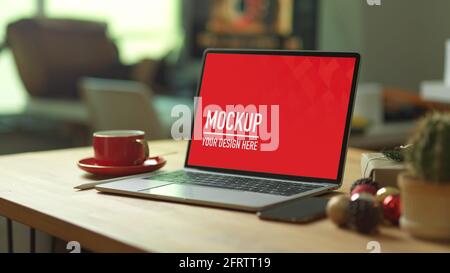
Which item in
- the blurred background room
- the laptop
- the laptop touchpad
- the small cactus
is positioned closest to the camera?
the small cactus

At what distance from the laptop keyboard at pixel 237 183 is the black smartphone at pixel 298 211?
63 mm

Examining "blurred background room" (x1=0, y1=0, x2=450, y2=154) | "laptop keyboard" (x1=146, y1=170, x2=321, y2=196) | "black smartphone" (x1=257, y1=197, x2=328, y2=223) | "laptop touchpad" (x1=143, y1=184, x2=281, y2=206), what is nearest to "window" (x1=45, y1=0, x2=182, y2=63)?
"blurred background room" (x1=0, y1=0, x2=450, y2=154)

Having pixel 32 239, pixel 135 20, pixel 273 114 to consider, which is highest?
pixel 135 20

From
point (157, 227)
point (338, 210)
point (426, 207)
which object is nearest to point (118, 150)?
point (157, 227)

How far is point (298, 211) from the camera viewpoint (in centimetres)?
97

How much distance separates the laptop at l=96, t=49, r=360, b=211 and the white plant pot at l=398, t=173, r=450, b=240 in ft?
0.74

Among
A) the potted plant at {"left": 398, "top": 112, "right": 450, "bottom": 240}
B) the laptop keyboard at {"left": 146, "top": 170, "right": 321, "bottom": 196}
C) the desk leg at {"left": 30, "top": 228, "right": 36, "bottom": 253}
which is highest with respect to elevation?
the potted plant at {"left": 398, "top": 112, "right": 450, "bottom": 240}

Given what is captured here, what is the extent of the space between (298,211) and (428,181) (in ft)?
0.64

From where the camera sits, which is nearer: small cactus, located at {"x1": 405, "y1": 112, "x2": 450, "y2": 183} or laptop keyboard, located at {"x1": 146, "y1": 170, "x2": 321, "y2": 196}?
small cactus, located at {"x1": 405, "y1": 112, "x2": 450, "y2": 183}

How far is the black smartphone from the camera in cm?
94

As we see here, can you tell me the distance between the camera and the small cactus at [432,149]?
0.81m

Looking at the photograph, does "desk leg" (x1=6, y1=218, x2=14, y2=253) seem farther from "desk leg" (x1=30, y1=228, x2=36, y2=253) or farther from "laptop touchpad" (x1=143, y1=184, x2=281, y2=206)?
"laptop touchpad" (x1=143, y1=184, x2=281, y2=206)

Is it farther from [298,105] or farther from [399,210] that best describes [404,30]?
[399,210]

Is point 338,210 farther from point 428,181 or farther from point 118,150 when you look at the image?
point 118,150
